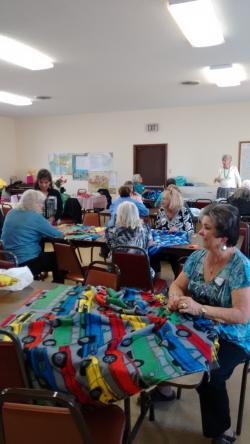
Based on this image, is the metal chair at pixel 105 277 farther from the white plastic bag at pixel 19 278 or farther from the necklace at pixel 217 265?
the necklace at pixel 217 265

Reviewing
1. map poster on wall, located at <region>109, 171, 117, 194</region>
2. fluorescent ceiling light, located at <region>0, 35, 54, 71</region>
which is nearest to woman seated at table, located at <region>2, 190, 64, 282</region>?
fluorescent ceiling light, located at <region>0, 35, 54, 71</region>

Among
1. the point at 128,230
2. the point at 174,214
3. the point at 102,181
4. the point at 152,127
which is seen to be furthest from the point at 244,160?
the point at 128,230

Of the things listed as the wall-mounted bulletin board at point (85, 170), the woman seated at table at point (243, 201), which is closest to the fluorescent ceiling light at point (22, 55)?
the woman seated at table at point (243, 201)

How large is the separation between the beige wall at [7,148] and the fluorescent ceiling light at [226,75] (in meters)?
6.16

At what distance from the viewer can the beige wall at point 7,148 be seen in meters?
9.47

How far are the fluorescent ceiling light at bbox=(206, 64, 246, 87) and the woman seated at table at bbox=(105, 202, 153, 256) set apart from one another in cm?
298

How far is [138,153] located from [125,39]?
4900 millimetres

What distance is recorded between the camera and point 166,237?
328 cm

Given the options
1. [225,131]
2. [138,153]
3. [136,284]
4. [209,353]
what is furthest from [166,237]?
[138,153]

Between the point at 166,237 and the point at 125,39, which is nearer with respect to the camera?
the point at 166,237

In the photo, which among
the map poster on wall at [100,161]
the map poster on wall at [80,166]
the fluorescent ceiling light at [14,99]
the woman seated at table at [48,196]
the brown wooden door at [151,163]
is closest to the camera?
the woman seated at table at [48,196]

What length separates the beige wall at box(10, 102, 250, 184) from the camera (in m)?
7.52

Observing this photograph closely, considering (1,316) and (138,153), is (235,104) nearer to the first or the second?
(138,153)

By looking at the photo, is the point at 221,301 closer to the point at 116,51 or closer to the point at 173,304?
the point at 173,304
